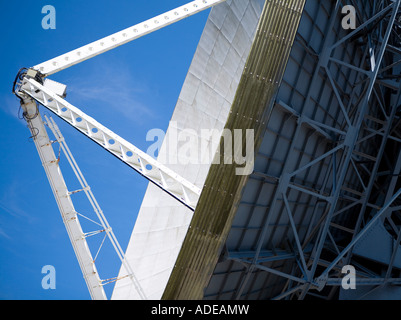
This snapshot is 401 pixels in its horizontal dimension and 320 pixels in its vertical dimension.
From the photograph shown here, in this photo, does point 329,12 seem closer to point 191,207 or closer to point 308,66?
point 308,66

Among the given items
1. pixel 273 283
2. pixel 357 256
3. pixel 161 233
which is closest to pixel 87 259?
pixel 161 233

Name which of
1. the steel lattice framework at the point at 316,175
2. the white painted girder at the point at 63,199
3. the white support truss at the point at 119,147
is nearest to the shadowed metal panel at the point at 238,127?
the steel lattice framework at the point at 316,175

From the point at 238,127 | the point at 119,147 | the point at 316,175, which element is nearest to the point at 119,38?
the point at 119,147

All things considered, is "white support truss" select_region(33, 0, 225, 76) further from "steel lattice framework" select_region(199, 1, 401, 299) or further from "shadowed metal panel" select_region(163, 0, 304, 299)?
"steel lattice framework" select_region(199, 1, 401, 299)

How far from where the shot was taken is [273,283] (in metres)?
16.4

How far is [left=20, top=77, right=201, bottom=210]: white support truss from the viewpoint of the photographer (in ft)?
50.3

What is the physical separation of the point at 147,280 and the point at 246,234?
663cm

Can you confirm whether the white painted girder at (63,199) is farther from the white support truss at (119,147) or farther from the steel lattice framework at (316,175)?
the steel lattice framework at (316,175)

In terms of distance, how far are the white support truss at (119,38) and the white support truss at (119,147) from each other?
138 centimetres

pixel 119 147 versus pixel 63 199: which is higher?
pixel 119 147

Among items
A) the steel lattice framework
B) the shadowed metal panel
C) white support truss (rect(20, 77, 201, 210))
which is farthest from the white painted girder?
the shadowed metal panel

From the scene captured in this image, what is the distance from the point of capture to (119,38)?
17797 mm

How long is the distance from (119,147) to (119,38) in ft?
16.9

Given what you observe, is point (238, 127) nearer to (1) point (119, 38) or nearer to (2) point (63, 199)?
(1) point (119, 38)
